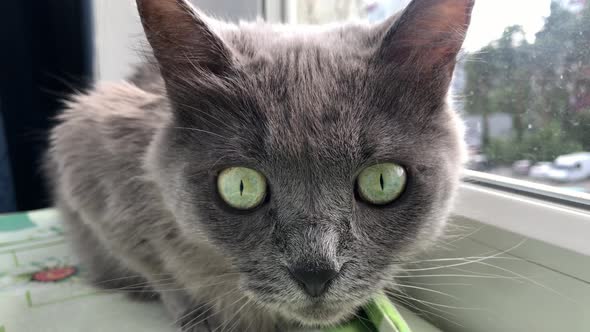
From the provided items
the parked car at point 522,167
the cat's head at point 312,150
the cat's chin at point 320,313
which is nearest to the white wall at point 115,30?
the cat's head at point 312,150

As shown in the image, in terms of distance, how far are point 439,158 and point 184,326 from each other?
587mm

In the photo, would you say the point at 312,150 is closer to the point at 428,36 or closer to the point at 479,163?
the point at 428,36

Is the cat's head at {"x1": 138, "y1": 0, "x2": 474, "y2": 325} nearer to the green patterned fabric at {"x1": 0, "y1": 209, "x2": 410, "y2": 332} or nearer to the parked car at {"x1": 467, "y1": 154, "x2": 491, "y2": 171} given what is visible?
the green patterned fabric at {"x1": 0, "y1": 209, "x2": 410, "y2": 332}

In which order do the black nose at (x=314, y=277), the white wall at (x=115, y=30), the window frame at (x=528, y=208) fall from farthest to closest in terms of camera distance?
the white wall at (x=115, y=30) → the window frame at (x=528, y=208) → the black nose at (x=314, y=277)

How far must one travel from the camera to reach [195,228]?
835 millimetres

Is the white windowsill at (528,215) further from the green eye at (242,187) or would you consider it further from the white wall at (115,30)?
the white wall at (115,30)

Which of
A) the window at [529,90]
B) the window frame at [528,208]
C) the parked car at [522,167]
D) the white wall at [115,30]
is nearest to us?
the window frame at [528,208]

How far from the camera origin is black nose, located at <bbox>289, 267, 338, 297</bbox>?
0.67m

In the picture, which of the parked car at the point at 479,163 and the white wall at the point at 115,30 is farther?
the white wall at the point at 115,30

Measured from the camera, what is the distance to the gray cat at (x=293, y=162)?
2.35 ft

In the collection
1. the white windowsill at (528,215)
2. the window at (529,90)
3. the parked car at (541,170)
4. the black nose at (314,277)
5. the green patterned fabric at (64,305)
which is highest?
the window at (529,90)

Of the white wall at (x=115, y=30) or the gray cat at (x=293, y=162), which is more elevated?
the white wall at (x=115, y=30)

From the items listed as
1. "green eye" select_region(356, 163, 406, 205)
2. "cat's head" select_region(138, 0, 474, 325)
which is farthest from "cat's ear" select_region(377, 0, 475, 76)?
"green eye" select_region(356, 163, 406, 205)

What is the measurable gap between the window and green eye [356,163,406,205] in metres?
0.28
